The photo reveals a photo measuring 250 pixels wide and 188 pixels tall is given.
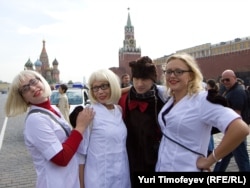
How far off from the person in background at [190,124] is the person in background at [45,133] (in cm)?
56

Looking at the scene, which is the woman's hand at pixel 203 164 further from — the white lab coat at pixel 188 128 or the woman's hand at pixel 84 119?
the woman's hand at pixel 84 119

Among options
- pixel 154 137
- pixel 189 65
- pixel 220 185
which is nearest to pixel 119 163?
pixel 154 137

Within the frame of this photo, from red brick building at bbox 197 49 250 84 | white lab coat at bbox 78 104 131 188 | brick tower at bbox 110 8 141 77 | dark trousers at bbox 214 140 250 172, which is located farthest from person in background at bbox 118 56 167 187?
brick tower at bbox 110 8 141 77

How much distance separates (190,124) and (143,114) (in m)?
0.48

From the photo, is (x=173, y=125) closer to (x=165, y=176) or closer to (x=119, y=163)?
(x=165, y=176)

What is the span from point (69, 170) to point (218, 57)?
45981 millimetres

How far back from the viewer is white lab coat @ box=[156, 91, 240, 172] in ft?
6.06

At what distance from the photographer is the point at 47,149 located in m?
1.93

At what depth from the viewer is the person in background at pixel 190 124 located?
1.74m

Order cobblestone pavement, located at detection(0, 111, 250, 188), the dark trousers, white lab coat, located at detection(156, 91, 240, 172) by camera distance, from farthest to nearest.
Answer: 1. cobblestone pavement, located at detection(0, 111, 250, 188)
2. the dark trousers
3. white lab coat, located at detection(156, 91, 240, 172)

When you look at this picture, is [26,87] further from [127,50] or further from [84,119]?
[127,50]

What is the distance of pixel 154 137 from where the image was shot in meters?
2.26

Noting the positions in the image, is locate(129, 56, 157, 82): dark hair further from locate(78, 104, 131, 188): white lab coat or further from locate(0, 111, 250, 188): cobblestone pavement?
locate(0, 111, 250, 188): cobblestone pavement

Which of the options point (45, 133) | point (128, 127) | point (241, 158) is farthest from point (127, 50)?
point (45, 133)
